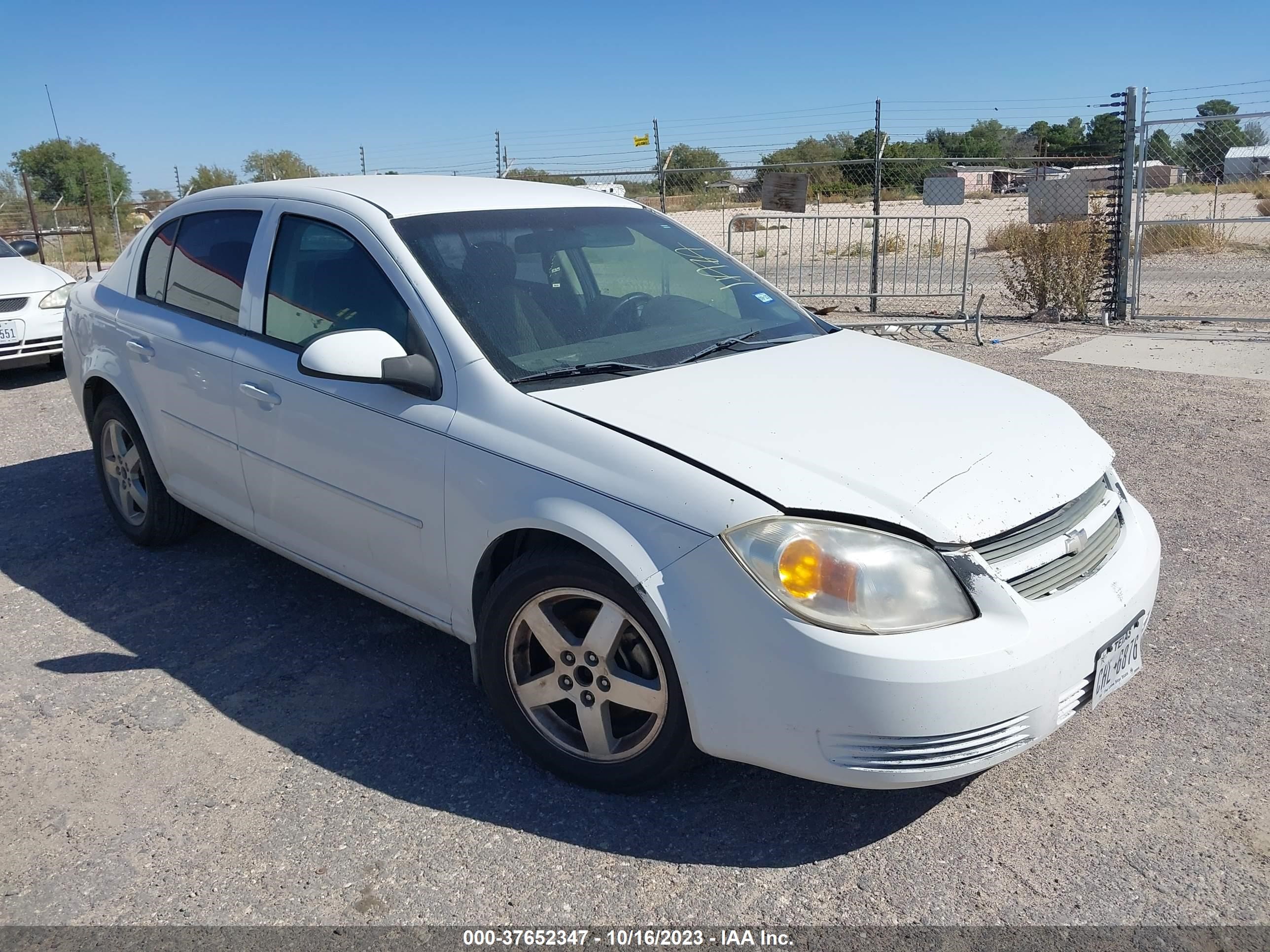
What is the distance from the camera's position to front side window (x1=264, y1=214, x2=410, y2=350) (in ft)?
12.0

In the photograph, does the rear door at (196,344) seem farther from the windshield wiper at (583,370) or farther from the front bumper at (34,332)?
the front bumper at (34,332)

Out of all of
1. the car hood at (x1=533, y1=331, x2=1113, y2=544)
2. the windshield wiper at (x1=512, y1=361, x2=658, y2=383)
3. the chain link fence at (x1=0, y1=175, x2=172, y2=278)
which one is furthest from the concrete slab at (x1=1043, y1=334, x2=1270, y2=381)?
the chain link fence at (x1=0, y1=175, x2=172, y2=278)

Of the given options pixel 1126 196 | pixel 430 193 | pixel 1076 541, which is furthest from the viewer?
pixel 1126 196

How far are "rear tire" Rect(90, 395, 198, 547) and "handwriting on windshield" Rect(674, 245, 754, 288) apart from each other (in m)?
2.54

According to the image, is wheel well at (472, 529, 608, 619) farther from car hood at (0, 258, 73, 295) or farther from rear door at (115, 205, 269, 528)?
car hood at (0, 258, 73, 295)

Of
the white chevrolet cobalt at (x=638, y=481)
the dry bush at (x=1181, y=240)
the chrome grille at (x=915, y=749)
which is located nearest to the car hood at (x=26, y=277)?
the white chevrolet cobalt at (x=638, y=481)

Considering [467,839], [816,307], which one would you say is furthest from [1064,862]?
[816,307]

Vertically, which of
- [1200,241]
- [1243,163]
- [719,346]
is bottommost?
[1200,241]

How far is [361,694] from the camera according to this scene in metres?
3.83

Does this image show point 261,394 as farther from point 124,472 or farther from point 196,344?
point 124,472

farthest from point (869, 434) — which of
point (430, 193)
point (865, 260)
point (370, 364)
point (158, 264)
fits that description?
point (865, 260)

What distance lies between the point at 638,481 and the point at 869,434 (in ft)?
2.22

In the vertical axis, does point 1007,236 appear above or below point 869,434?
below

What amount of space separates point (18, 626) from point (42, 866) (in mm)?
1876
